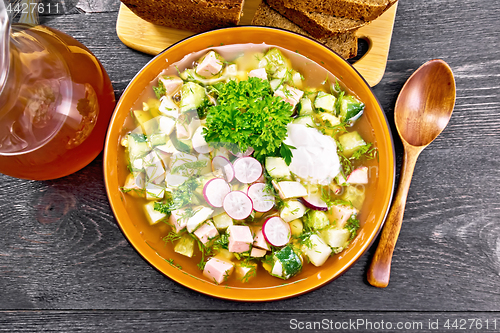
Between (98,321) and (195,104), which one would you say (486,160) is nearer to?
(195,104)

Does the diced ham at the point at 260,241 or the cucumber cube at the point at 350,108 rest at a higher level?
the cucumber cube at the point at 350,108

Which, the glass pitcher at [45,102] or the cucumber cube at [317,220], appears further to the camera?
the cucumber cube at [317,220]

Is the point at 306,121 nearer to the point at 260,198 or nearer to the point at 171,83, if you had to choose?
the point at 260,198

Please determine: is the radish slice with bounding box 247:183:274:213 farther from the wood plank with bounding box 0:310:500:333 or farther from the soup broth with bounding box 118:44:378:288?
the wood plank with bounding box 0:310:500:333

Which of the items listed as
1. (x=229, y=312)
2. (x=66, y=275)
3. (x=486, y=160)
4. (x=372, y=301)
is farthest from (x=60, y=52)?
(x=486, y=160)

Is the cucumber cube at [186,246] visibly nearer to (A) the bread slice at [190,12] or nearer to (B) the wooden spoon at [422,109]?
(B) the wooden spoon at [422,109]

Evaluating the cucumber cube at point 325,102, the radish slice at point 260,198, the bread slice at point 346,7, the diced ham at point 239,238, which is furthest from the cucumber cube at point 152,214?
the bread slice at point 346,7

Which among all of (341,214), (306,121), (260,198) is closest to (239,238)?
(260,198)

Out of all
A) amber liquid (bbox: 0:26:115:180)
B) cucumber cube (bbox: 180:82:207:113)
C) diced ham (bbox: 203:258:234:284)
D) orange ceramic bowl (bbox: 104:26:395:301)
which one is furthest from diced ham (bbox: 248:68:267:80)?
diced ham (bbox: 203:258:234:284)
